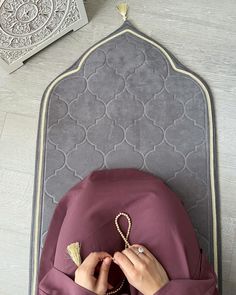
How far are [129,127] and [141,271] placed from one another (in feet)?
1.63

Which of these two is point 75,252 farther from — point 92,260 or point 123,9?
point 123,9

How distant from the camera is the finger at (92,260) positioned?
67cm

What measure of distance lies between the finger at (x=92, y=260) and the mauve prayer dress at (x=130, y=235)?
40 mm

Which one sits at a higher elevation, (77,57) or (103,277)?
(77,57)

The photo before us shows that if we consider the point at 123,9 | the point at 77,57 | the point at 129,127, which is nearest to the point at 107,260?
the point at 129,127

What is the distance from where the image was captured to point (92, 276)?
2.17 feet

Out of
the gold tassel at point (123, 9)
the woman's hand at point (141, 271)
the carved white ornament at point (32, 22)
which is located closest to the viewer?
the woman's hand at point (141, 271)

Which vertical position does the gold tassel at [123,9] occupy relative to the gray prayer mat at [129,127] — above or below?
above

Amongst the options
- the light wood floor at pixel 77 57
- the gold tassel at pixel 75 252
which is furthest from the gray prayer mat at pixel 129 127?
the gold tassel at pixel 75 252

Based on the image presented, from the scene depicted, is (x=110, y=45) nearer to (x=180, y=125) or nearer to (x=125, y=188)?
(x=180, y=125)

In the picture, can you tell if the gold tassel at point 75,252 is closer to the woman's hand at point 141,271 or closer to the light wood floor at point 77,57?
the woman's hand at point 141,271

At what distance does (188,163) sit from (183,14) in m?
0.50

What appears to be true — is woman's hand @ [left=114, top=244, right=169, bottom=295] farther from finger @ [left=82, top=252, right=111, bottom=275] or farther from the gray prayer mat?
the gray prayer mat

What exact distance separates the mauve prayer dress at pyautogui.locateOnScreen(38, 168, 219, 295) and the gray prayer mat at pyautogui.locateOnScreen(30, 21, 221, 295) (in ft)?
0.50
